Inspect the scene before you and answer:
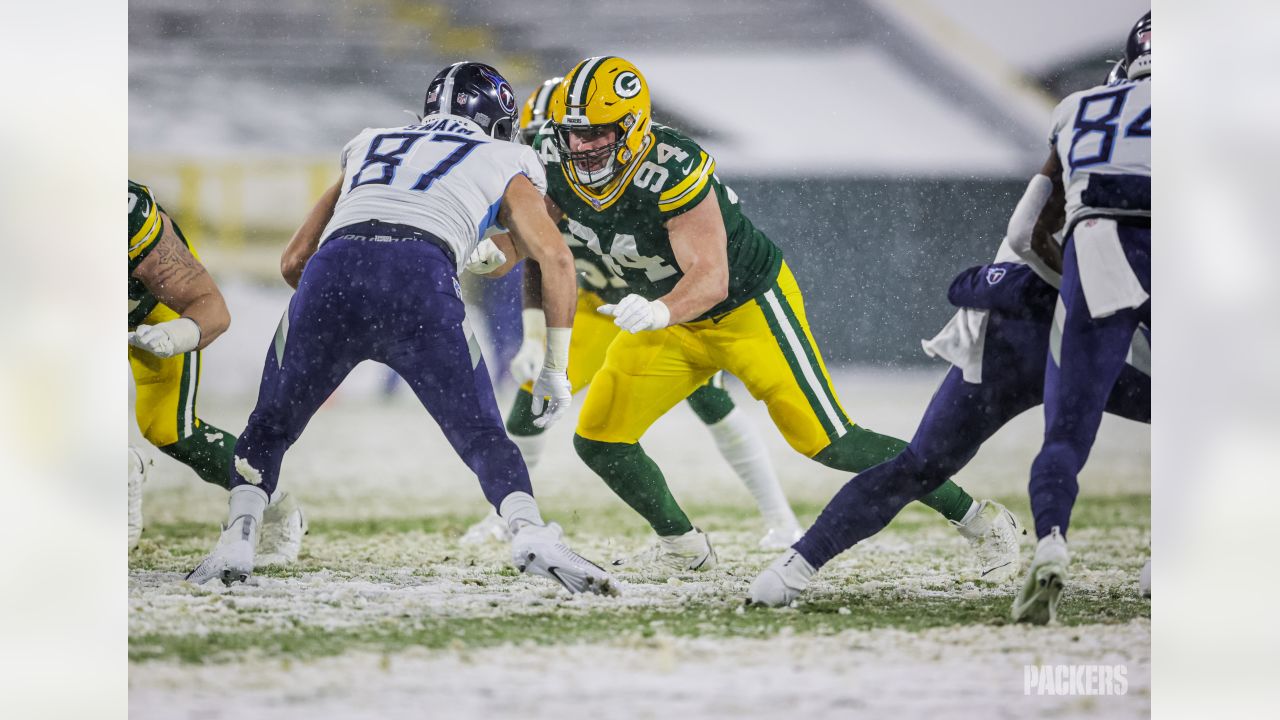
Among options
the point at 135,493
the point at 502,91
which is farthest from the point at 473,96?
the point at 135,493

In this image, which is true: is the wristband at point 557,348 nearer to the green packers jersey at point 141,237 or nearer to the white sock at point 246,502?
the white sock at point 246,502

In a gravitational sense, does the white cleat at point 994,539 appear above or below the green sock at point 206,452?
below

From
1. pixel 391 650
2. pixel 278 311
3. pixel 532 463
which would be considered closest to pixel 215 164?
pixel 278 311

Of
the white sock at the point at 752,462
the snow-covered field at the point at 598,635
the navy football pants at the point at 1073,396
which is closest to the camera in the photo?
the snow-covered field at the point at 598,635

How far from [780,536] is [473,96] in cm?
158

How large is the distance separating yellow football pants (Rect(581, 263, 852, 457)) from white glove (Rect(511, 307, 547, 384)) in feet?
0.63

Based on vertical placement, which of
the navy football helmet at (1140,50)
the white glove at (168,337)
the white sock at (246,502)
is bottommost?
the white sock at (246,502)

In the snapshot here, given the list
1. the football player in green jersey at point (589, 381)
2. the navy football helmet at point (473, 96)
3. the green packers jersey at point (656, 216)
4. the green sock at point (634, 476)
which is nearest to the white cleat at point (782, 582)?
the green sock at point (634, 476)

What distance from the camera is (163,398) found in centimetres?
306

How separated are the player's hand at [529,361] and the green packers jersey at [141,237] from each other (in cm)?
99

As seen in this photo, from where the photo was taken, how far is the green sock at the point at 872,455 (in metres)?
2.88

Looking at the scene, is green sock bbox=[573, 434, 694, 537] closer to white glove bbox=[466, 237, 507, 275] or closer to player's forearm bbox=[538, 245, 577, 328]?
player's forearm bbox=[538, 245, 577, 328]

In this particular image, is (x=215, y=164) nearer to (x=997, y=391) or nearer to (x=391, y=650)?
(x=391, y=650)
